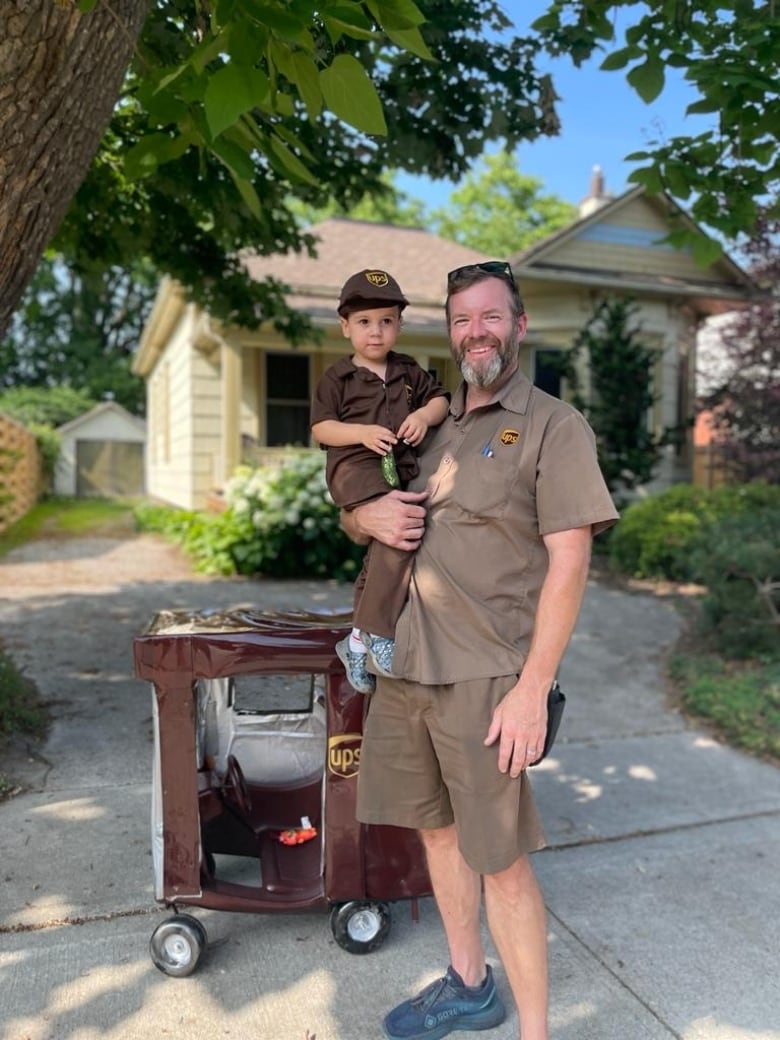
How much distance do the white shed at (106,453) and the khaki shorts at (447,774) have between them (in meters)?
28.9

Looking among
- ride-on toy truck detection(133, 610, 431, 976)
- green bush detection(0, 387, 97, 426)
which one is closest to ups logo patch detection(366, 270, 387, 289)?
ride-on toy truck detection(133, 610, 431, 976)

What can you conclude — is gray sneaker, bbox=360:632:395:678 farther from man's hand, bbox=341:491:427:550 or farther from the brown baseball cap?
the brown baseball cap

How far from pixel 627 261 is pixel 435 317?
3.43 m

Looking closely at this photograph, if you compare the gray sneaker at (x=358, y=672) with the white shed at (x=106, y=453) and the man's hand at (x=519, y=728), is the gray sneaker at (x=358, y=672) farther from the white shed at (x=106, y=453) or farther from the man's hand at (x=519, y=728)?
the white shed at (x=106, y=453)

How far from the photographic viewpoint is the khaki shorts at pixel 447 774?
207 cm

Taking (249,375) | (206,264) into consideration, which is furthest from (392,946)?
(249,375)

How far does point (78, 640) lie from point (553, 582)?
5261 millimetres

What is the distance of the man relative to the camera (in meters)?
2.03

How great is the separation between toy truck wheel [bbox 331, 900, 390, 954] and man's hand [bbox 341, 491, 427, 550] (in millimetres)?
1288

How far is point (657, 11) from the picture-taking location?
394 centimetres

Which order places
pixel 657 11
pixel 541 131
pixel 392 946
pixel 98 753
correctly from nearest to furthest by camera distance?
pixel 392 946
pixel 657 11
pixel 98 753
pixel 541 131

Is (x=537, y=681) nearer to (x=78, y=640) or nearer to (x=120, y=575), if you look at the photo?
(x=78, y=640)

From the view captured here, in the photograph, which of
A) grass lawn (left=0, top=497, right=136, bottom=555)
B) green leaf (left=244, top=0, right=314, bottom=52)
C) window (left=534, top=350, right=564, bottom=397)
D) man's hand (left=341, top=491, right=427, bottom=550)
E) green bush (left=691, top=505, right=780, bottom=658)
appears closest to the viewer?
green leaf (left=244, top=0, right=314, bottom=52)

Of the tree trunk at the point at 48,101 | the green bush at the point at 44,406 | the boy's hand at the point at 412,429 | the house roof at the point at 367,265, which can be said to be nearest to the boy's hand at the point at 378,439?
the boy's hand at the point at 412,429
